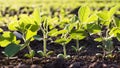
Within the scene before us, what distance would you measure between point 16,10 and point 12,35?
15.5 feet

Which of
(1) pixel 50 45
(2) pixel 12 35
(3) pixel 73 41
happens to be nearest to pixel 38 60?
(2) pixel 12 35

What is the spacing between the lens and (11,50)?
2072 mm

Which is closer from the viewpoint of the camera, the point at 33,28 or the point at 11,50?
the point at 11,50

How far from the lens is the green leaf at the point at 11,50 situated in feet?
6.77

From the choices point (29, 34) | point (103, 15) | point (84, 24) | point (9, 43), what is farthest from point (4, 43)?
point (103, 15)

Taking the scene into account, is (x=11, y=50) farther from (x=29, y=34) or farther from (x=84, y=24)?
(x=84, y=24)

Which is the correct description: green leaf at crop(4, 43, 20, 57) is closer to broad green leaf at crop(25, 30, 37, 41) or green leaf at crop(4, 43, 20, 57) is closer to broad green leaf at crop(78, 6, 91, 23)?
broad green leaf at crop(25, 30, 37, 41)

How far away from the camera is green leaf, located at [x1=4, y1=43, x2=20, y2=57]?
2064 mm

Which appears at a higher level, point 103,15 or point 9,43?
point 103,15

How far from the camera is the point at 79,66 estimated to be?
6.47 feet

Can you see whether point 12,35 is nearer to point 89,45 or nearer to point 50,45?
point 50,45

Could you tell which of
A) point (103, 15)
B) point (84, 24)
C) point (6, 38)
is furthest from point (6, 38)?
point (103, 15)

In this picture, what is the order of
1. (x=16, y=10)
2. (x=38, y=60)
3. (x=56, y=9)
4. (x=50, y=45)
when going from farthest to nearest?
(x=56, y=9) < (x=16, y=10) < (x=50, y=45) < (x=38, y=60)

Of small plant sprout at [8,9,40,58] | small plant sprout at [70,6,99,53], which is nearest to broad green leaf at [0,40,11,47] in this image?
small plant sprout at [8,9,40,58]
